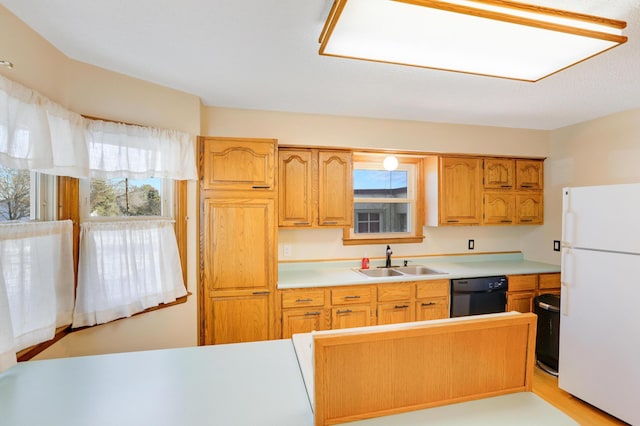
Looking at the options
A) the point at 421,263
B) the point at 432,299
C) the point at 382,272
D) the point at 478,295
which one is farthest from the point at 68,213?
the point at 478,295

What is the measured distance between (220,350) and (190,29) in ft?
5.35

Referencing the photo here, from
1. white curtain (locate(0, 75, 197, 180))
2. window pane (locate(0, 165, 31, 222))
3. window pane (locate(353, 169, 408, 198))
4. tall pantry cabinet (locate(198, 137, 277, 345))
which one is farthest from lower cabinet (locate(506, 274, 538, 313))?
window pane (locate(0, 165, 31, 222))

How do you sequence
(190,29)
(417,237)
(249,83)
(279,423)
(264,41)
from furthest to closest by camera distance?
(417,237) < (249,83) < (264,41) < (190,29) < (279,423)

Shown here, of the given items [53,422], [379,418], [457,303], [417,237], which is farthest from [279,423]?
[417,237]

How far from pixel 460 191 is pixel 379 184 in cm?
89

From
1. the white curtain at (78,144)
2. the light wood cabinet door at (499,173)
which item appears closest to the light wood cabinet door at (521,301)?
the light wood cabinet door at (499,173)

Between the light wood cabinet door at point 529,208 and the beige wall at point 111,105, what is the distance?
3545mm

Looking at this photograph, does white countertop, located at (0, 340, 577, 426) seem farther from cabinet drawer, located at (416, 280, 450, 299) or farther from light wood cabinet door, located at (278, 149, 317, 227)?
cabinet drawer, located at (416, 280, 450, 299)

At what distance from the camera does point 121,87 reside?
2102 millimetres

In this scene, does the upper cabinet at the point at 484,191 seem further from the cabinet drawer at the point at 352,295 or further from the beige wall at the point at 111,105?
the beige wall at the point at 111,105

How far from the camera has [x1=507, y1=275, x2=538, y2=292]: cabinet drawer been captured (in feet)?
10.2

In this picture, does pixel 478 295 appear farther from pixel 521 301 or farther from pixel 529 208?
pixel 529 208

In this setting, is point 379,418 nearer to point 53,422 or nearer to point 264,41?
point 53,422

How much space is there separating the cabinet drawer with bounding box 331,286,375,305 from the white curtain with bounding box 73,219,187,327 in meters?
1.28
